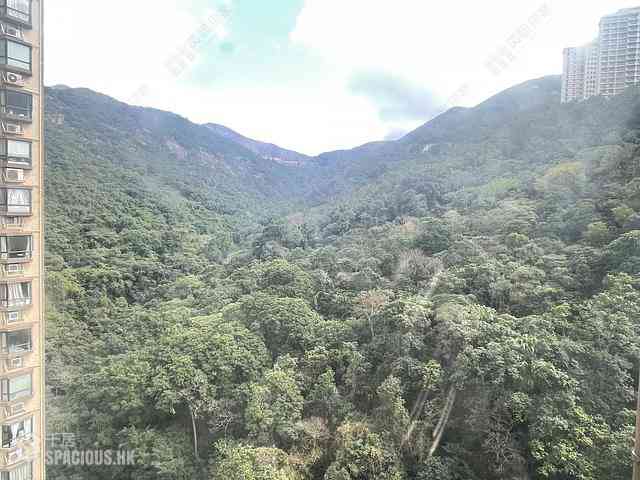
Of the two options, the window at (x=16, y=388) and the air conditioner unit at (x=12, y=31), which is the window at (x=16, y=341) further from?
the air conditioner unit at (x=12, y=31)

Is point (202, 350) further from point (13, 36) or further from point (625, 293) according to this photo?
point (625, 293)

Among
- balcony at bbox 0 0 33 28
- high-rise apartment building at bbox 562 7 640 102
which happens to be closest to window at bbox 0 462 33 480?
balcony at bbox 0 0 33 28

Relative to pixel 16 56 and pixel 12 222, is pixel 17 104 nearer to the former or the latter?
pixel 16 56

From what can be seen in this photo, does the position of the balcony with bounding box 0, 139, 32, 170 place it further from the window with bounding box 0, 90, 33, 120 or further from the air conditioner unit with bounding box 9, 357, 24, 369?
the air conditioner unit with bounding box 9, 357, 24, 369

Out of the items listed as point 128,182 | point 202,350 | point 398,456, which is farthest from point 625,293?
point 128,182

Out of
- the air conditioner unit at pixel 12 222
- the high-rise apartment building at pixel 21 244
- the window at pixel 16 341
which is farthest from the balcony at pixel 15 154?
the window at pixel 16 341

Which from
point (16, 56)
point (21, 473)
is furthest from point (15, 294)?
point (16, 56)

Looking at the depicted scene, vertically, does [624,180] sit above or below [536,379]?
above
